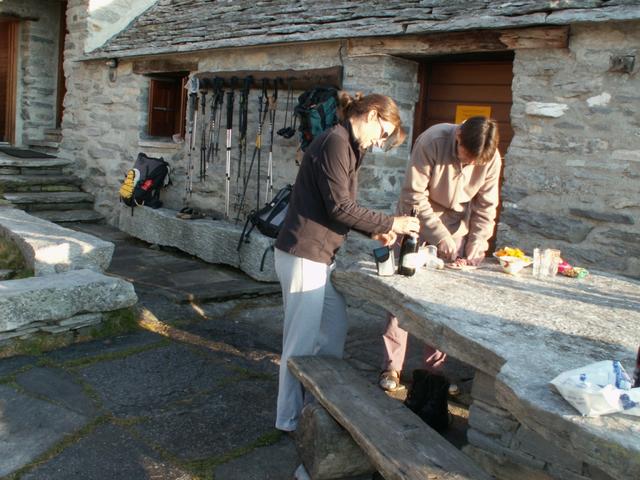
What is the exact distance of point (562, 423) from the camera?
6.72ft

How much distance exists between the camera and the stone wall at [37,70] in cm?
1198

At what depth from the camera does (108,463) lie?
3219 mm

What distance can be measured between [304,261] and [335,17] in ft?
13.0

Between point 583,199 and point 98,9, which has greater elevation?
point 98,9

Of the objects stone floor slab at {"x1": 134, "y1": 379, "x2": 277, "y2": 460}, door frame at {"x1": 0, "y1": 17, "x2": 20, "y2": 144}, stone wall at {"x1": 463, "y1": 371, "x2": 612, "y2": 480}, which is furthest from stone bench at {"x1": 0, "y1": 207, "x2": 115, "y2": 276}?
door frame at {"x1": 0, "y1": 17, "x2": 20, "y2": 144}

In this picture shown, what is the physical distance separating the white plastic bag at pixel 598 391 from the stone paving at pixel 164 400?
1.58m

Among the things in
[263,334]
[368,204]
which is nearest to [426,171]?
[263,334]

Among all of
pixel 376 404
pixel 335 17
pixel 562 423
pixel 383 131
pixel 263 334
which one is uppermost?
pixel 335 17

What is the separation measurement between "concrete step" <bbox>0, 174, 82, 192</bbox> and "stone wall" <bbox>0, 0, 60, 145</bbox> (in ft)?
7.66

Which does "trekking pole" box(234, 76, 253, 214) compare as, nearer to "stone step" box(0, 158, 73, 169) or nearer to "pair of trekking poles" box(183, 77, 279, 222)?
"pair of trekking poles" box(183, 77, 279, 222)

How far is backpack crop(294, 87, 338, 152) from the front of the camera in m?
6.20

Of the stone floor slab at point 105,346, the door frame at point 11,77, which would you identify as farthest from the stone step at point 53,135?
the stone floor slab at point 105,346

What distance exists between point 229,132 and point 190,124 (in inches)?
37.4

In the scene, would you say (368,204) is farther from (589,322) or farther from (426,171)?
(589,322)
